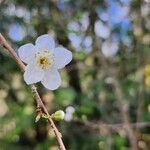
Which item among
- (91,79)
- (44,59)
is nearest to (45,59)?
(44,59)

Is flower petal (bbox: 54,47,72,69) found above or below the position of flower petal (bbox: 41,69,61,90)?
above

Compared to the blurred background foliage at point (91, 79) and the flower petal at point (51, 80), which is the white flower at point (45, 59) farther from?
the blurred background foliage at point (91, 79)

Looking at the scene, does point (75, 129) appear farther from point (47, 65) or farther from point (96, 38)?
point (47, 65)

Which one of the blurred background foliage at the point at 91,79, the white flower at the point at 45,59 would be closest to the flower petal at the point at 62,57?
the white flower at the point at 45,59

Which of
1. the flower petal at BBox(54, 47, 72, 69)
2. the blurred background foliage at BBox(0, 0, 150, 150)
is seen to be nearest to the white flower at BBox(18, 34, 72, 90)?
the flower petal at BBox(54, 47, 72, 69)

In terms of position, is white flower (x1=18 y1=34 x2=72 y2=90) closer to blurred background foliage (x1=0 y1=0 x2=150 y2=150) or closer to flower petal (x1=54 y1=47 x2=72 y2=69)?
flower petal (x1=54 y1=47 x2=72 y2=69)

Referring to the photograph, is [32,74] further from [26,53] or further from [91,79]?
[91,79]

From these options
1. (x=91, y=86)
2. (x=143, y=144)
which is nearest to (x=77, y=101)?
→ (x=91, y=86)
